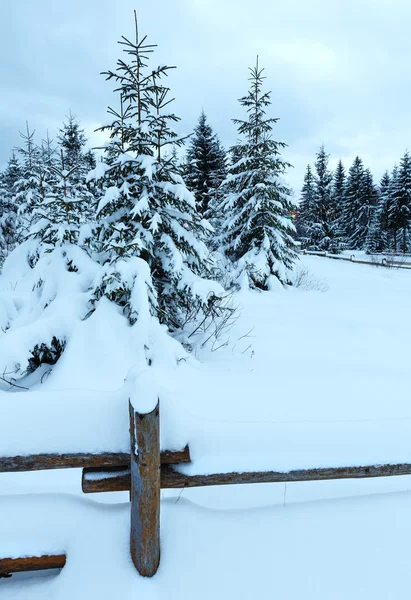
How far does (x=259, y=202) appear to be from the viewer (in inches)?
526

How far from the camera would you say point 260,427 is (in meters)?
2.14

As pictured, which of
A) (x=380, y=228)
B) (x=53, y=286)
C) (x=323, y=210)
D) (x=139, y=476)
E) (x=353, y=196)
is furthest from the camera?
(x=353, y=196)

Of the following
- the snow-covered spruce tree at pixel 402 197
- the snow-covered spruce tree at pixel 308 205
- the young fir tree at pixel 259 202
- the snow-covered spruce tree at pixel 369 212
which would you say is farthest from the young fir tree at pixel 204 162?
the snow-covered spruce tree at pixel 369 212

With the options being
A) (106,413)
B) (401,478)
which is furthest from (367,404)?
(106,413)

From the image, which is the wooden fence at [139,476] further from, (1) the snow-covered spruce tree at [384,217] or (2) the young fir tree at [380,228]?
(2) the young fir tree at [380,228]

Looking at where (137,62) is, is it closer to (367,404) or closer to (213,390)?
(213,390)

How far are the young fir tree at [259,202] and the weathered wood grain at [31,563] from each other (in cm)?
1170

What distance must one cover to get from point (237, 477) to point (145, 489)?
52 centimetres

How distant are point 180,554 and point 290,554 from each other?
623 millimetres

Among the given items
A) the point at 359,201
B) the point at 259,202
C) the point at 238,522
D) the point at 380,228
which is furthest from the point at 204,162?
the point at 359,201

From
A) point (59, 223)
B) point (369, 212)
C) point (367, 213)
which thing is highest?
point (369, 212)

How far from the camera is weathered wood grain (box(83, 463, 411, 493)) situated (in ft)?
6.13

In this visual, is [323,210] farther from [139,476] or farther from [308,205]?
[139,476]

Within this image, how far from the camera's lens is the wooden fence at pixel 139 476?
167 cm
